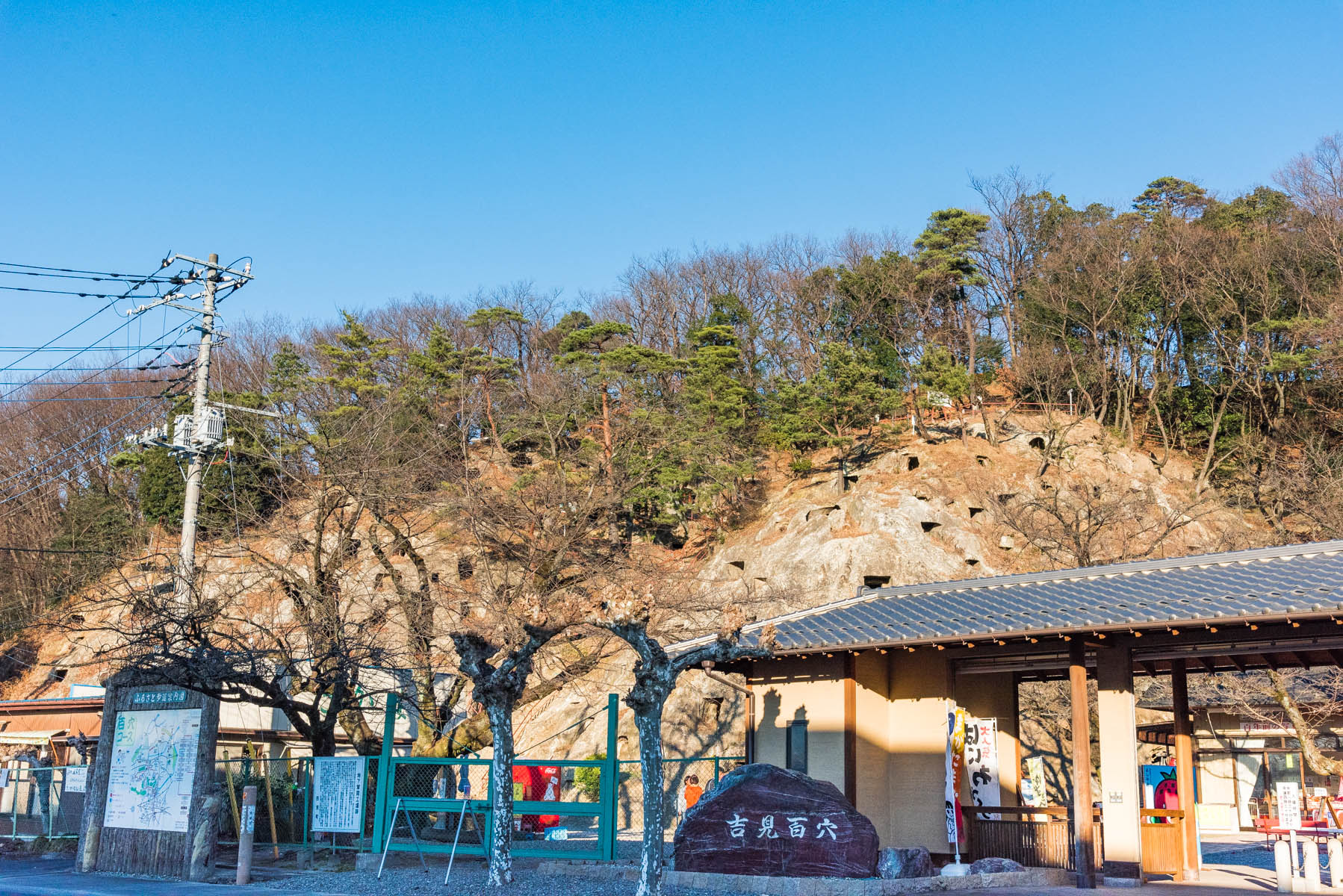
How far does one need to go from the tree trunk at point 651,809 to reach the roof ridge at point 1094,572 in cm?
296

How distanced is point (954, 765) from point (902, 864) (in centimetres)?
290

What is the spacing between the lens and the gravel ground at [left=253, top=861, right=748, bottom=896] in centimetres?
1112

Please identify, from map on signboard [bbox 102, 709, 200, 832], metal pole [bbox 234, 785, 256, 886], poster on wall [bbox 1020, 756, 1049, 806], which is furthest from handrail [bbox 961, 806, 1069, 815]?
map on signboard [bbox 102, 709, 200, 832]

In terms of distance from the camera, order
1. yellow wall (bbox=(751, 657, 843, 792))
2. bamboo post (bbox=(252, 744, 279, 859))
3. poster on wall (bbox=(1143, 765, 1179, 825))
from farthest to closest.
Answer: bamboo post (bbox=(252, 744, 279, 859))
yellow wall (bbox=(751, 657, 843, 792))
poster on wall (bbox=(1143, 765, 1179, 825))

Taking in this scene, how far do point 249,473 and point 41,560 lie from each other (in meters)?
11.4

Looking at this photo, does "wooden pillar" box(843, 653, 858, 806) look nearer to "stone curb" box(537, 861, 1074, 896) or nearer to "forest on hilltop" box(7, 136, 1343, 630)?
"stone curb" box(537, 861, 1074, 896)

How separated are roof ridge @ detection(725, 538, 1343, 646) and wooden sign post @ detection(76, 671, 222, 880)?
7.57m

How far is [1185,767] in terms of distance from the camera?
14.5 m

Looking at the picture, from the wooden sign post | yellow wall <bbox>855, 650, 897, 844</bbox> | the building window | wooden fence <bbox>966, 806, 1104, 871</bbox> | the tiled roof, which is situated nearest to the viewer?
the tiled roof

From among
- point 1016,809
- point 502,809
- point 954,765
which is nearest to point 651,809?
point 502,809

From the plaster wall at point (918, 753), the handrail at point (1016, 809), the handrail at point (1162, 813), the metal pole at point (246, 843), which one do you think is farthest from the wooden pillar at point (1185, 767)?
the metal pole at point (246, 843)

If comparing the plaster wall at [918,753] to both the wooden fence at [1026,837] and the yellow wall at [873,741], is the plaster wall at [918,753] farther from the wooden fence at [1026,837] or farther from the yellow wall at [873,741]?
the wooden fence at [1026,837]

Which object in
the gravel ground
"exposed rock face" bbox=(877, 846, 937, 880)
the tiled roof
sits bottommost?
the gravel ground

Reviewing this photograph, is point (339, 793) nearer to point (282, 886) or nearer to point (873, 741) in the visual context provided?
point (282, 886)
